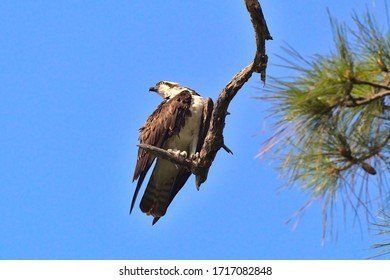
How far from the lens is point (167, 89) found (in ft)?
26.8

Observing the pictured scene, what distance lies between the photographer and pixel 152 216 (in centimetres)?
745

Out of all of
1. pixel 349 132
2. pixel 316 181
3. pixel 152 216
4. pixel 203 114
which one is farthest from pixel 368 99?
pixel 152 216

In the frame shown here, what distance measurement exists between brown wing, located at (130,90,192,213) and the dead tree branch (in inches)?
37.0

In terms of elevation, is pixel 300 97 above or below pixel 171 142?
below

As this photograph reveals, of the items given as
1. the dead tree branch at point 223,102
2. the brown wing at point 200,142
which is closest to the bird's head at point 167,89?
the brown wing at point 200,142

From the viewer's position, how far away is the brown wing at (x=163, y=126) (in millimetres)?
7250

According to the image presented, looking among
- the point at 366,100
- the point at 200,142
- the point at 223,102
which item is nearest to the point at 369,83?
the point at 366,100

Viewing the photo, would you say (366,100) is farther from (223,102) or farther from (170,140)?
(170,140)

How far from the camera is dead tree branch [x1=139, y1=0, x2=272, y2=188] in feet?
17.4

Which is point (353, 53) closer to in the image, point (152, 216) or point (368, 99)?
point (368, 99)

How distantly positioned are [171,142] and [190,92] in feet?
1.84

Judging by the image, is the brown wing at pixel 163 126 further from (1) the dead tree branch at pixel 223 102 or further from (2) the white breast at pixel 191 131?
(1) the dead tree branch at pixel 223 102

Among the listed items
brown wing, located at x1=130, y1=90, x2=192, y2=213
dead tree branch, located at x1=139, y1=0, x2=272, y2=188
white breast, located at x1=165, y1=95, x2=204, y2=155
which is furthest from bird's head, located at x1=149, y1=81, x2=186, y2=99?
dead tree branch, located at x1=139, y1=0, x2=272, y2=188

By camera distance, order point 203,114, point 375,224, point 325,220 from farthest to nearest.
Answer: point 203,114 < point 375,224 < point 325,220
